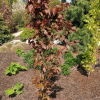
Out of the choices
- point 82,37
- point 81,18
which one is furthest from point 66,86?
point 81,18

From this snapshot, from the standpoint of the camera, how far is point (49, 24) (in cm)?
157

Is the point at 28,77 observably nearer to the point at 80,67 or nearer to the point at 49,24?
the point at 80,67

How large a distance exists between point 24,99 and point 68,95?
1.19 metres

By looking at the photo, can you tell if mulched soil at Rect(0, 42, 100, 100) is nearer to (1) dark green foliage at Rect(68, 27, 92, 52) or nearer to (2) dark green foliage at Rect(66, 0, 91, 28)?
(1) dark green foliage at Rect(68, 27, 92, 52)

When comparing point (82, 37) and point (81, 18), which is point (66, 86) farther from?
point (81, 18)

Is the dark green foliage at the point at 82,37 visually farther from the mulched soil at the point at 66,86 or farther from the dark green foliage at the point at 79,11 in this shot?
the mulched soil at the point at 66,86

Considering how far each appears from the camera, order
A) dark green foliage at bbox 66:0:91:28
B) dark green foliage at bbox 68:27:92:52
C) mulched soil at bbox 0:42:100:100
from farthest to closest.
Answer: dark green foliage at bbox 68:27:92:52, dark green foliage at bbox 66:0:91:28, mulched soil at bbox 0:42:100:100

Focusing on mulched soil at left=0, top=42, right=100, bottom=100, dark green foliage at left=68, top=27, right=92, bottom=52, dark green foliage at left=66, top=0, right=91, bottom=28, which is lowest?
mulched soil at left=0, top=42, right=100, bottom=100

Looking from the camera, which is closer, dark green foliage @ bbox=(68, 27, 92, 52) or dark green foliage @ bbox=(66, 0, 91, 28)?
dark green foliage @ bbox=(66, 0, 91, 28)

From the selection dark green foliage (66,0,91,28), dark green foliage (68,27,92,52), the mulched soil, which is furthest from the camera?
dark green foliage (68,27,92,52)

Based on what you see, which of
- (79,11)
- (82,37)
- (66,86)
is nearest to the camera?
(66,86)

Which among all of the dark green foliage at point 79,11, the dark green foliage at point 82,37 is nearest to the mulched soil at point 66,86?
the dark green foliage at point 82,37

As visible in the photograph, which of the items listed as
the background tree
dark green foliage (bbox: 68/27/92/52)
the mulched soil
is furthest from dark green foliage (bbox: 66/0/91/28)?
the mulched soil

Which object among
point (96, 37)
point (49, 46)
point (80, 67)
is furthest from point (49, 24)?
point (80, 67)
